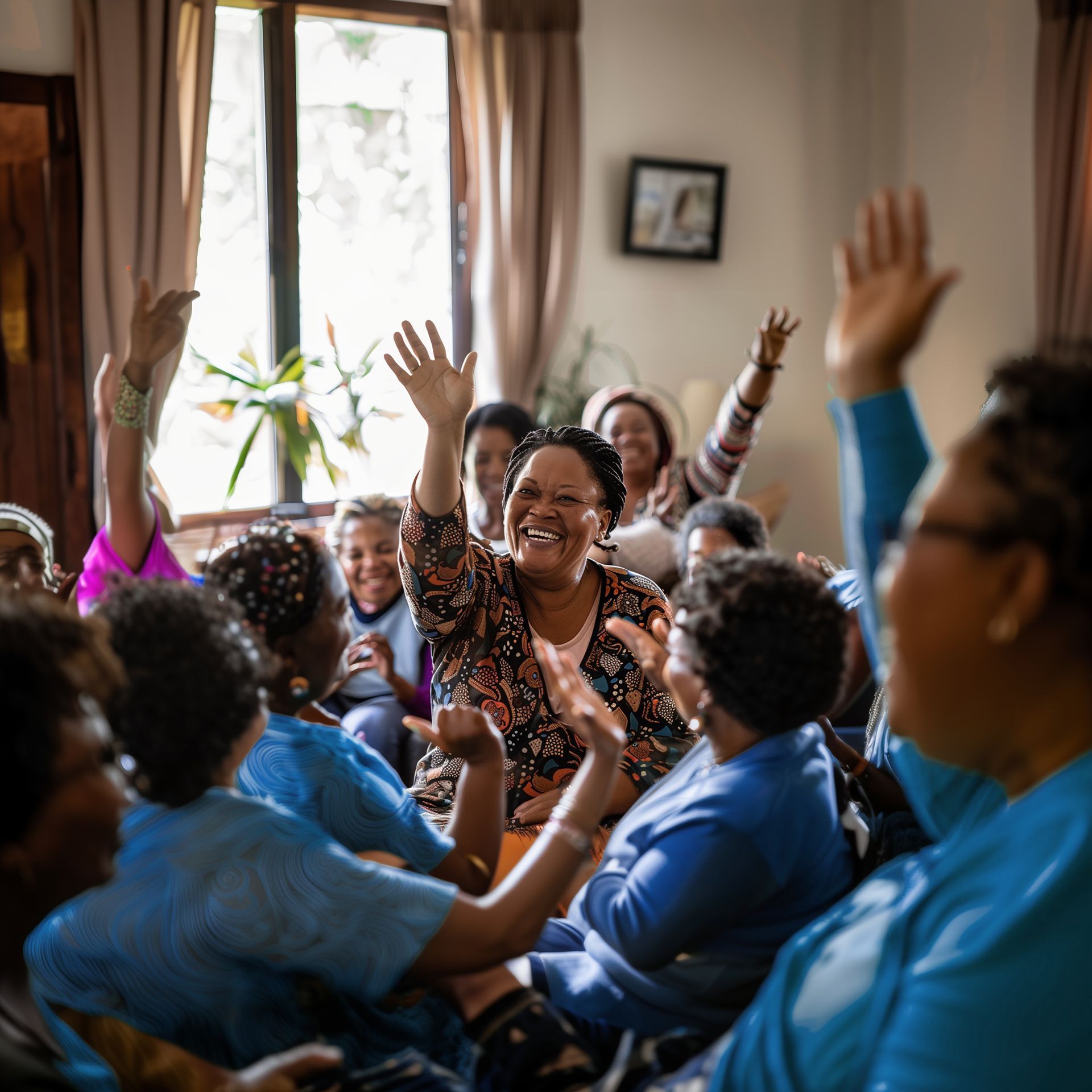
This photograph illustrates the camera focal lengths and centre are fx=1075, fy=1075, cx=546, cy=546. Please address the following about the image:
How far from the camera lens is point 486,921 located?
1188 millimetres

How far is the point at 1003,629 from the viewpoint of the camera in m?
0.89

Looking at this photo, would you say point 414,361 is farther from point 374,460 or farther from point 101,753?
point 374,460

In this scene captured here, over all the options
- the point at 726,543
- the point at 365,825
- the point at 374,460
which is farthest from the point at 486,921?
the point at 374,460

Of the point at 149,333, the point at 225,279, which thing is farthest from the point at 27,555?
the point at 225,279

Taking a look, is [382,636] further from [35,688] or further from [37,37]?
[37,37]

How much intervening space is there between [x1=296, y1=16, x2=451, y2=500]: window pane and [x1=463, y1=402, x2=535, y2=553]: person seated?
145 cm

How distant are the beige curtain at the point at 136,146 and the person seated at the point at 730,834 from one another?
3625 millimetres

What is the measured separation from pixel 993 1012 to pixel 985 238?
559 centimetres

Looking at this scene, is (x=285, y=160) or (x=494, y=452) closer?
(x=494, y=452)

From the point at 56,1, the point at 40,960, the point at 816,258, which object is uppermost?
the point at 56,1

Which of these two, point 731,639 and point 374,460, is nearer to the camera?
point 731,639

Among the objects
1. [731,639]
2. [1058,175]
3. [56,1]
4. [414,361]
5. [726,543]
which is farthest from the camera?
[1058,175]

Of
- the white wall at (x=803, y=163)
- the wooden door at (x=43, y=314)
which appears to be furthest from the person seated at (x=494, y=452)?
the white wall at (x=803, y=163)

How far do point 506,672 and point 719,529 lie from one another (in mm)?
1031
